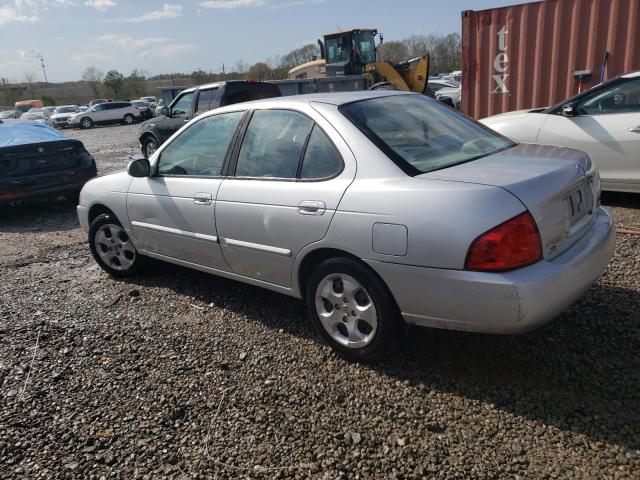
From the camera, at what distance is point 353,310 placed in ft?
10.1

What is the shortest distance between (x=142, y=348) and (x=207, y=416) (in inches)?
40.7

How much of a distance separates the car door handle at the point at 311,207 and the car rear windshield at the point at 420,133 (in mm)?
476

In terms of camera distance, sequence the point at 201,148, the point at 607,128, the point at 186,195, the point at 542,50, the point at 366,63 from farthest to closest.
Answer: the point at 366,63
the point at 542,50
the point at 607,128
the point at 201,148
the point at 186,195

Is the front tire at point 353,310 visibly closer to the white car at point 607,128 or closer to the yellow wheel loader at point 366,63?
the white car at point 607,128

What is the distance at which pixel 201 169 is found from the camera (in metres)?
3.97

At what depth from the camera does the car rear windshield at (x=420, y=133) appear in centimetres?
303

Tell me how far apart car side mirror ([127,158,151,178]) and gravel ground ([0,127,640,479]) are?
1.10m

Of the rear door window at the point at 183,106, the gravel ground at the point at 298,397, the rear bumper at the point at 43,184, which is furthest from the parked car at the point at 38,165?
the gravel ground at the point at 298,397

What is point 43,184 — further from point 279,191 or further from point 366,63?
point 366,63

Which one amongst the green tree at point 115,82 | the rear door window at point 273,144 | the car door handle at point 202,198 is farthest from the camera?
the green tree at point 115,82

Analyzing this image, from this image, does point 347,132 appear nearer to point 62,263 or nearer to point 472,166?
point 472,166

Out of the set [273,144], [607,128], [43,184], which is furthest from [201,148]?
[43,184]

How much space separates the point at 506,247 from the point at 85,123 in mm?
35748

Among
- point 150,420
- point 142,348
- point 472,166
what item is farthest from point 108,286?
point 472,166
